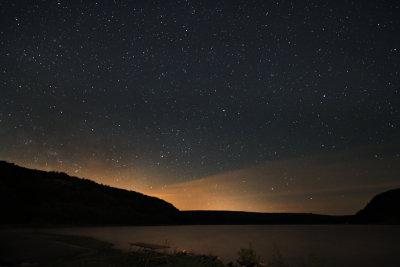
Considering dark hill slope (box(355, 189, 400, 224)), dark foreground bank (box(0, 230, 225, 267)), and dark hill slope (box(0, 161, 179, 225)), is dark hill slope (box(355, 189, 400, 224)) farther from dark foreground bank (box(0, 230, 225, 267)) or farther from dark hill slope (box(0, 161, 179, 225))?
dark foreground bank (box(0, 230, 225, 267))

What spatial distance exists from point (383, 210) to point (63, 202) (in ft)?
418

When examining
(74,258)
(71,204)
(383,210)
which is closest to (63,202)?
(71,204)

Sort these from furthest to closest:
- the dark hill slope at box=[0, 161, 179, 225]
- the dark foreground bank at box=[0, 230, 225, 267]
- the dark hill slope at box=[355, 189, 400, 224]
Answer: the dark hill slope at box=[355, 189, 400, 224], the dark hill slope at box=[0, 161, 179, 225], the dark foreground bank at box=[0, 230, 225, 267]

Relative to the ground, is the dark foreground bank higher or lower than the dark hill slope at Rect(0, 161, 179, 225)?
lower

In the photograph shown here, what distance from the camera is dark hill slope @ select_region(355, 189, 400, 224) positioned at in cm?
13027

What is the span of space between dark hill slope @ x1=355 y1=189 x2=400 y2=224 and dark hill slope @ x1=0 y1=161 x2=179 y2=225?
8660cm

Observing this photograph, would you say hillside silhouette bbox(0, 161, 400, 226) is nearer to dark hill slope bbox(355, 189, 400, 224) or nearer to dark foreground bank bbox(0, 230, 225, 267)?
dark hill slope bbox(355, 189, 400, 224)

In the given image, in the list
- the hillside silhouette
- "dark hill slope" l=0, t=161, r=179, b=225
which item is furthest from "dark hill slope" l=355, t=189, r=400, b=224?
"dark hill slope" l=0, t=161, r=179, b=225

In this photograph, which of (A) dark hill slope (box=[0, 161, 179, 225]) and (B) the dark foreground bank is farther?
(A) dark hill slope (box=[0, 161, 179, 225])

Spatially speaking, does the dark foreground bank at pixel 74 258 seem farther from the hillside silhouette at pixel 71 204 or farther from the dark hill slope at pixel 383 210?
the dark hill slope at pixel 383 210

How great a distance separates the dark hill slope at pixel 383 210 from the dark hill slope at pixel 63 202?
8660 cm

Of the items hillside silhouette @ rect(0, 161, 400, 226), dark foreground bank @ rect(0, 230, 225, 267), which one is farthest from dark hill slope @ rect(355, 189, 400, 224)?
dark foreground bank @ rect(0, 230, 225, 267)

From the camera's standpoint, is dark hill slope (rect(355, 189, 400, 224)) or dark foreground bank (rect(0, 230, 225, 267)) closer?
dark foreground bank (rect(0, 230, 225, 267))

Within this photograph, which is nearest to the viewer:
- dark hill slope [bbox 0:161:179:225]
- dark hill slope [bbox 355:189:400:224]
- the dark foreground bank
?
the dark foreground bank
